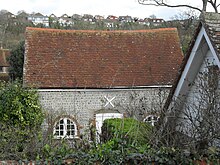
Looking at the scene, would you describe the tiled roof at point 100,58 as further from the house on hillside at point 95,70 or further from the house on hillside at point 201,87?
the house on hillside at point 201,87

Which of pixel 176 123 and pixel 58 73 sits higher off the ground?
pixel 58 73

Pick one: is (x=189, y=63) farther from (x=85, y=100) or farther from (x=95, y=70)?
(x=95, y=70)

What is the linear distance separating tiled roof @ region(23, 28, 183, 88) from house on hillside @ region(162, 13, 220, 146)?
443 inches

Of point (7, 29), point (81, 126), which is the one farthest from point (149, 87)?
point (7, 29)

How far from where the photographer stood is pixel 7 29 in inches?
2219

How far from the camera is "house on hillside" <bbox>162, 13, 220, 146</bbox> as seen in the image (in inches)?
291

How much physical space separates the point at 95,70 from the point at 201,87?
13840 millimetres

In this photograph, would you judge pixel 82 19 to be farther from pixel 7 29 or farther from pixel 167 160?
pixel 167 160

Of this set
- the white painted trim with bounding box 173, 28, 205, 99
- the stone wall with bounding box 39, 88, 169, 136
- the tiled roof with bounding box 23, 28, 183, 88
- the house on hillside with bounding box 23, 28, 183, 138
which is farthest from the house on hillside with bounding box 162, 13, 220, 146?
the tiled roof with bounding box 23, 28, 183, 88

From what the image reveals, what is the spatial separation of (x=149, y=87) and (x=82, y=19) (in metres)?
34.1

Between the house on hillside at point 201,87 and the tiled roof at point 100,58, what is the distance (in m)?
11.3

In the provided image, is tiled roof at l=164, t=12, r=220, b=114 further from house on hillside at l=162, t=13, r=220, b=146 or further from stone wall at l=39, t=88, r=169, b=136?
stone wall at l=39, t=88, r=169, b=136

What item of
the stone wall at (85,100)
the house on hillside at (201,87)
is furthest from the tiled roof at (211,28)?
the stone wall at (85,100)

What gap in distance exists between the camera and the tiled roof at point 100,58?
823 inches
